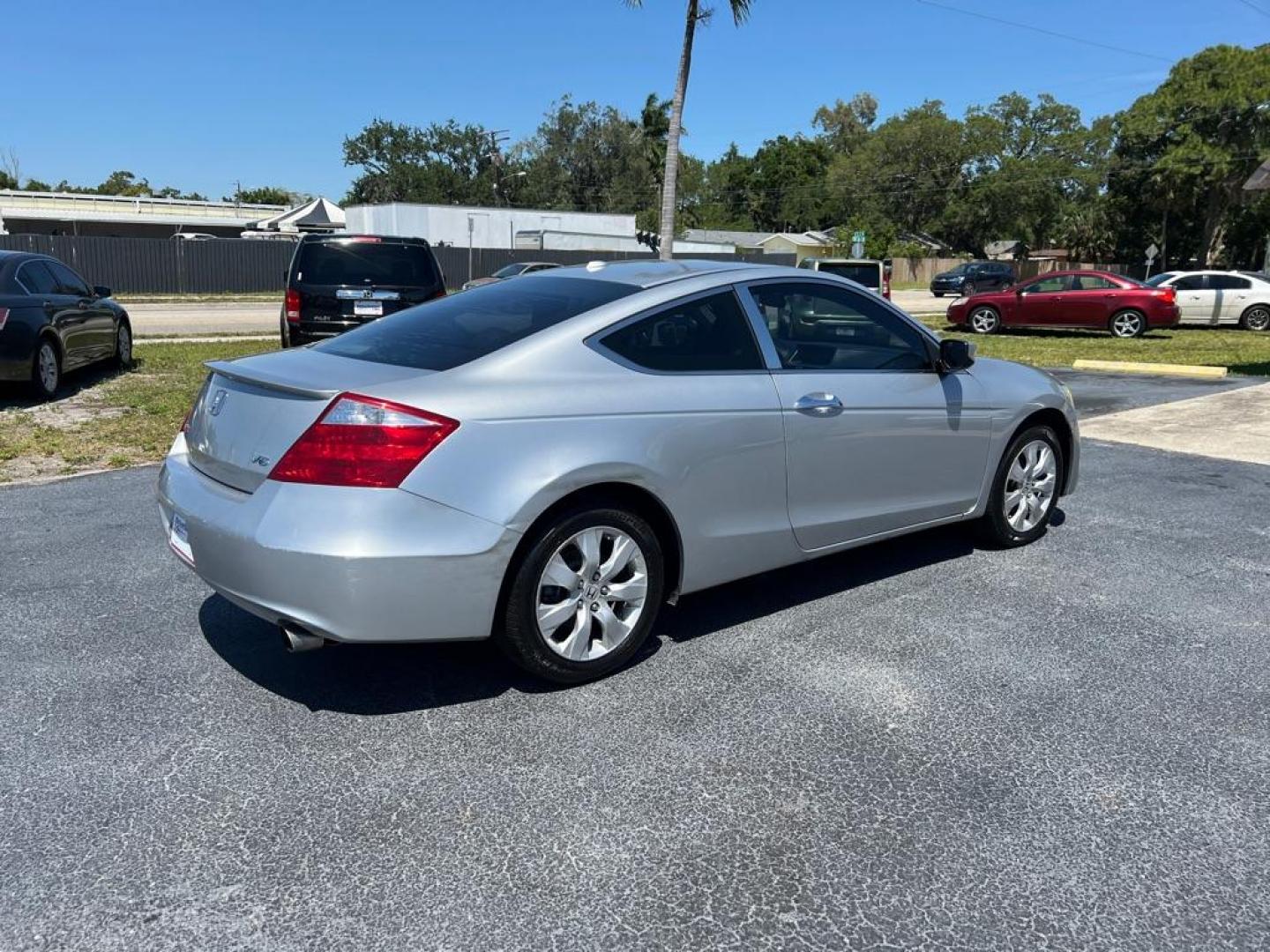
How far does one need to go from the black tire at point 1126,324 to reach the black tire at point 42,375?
1934 cm

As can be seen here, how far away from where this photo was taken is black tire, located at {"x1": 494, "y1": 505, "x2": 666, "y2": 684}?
3.48 meters

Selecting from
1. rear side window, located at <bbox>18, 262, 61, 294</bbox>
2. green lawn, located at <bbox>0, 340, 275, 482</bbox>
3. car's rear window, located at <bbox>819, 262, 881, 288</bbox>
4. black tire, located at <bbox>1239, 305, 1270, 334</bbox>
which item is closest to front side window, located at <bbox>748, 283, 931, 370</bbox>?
green lawn, located at <bbox>0, 340, 275, 482</bbox>

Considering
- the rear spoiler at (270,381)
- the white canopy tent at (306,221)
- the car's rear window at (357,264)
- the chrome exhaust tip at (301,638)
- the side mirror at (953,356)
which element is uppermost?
the white canopy tent at (306,221)

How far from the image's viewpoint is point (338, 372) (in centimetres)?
357

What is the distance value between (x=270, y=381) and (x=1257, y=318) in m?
25.0

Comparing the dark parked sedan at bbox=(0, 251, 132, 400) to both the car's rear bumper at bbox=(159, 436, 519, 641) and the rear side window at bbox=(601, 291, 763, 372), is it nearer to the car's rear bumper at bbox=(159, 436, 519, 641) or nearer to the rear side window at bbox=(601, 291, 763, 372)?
the car's rear bumper at bbox=(159, 436, 519, 641)

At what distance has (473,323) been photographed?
4.09 meters

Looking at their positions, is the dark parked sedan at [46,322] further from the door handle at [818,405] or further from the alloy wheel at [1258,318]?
the alloy wheel at [1258,318]

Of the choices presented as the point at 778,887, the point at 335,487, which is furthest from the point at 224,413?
the point at 778,887

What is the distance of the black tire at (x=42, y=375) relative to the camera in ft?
31.4

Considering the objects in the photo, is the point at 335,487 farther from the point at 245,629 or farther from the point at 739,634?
the point at 739,634

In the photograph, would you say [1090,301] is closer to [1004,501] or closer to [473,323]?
[1004,501]

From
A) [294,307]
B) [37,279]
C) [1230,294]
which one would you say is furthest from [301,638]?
[1230,294]

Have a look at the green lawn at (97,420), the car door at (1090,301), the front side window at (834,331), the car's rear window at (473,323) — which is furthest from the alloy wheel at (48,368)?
the car door at (1090,301)
